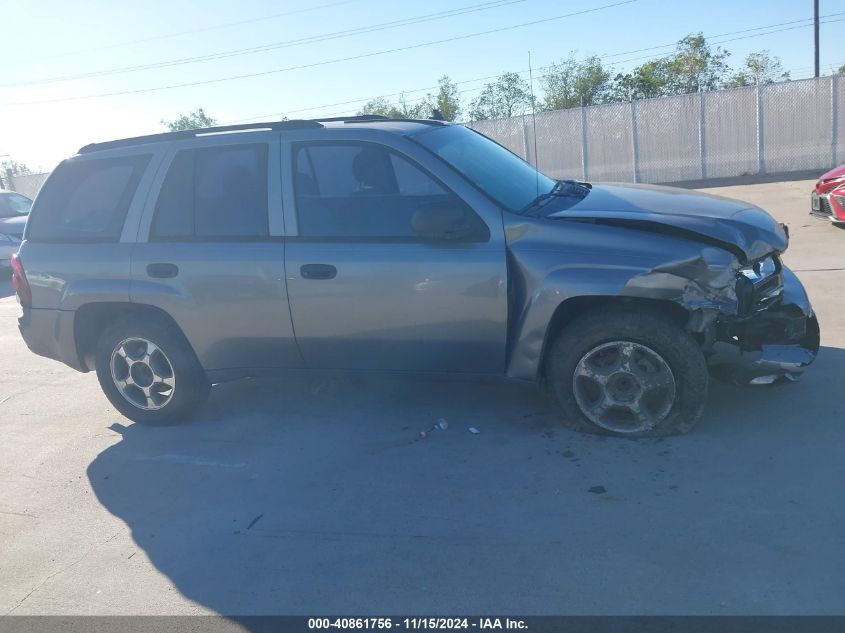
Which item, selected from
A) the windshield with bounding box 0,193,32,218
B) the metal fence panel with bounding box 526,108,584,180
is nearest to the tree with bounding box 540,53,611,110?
the metal fence panel with bounding box 526,108,584,180

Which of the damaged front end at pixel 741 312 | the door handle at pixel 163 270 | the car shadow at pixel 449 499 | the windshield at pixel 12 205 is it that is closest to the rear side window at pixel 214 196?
the door handle at pixel 163 270

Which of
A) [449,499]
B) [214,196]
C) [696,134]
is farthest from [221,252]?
[696,134]

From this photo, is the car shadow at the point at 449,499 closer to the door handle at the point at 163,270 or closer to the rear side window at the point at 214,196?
the door handle at the point at 163,270

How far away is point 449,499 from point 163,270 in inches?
99.4

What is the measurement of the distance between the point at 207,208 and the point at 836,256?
7.30 metres

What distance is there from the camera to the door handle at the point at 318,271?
488 centimetres

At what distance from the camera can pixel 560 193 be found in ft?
17.8

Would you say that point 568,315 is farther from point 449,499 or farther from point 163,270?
point 163,270

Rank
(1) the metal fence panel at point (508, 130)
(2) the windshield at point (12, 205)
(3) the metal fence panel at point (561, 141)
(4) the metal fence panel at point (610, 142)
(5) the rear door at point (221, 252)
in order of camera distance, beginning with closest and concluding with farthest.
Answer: (5) the rear door at point (221, 252) → (2) the windshield at point (12, 205) → (4) the metal fence panel at point (610, 142) → (3) the metal fence panel at point (561, 141) → (1) the metal fence panel at point (508, 130)

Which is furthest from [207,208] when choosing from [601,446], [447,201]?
[601,446]

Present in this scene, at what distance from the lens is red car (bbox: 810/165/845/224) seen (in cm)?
1009

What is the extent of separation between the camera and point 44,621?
11.5 ft

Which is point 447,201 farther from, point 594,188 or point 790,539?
point 790,539

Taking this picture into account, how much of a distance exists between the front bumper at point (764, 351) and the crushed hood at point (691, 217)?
42cm
